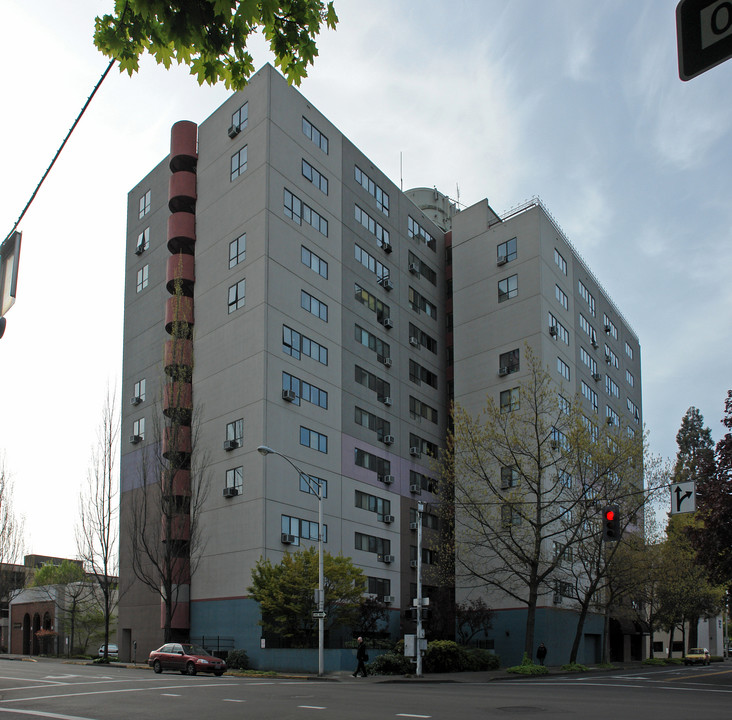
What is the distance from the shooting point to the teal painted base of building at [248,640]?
3969 centimetres

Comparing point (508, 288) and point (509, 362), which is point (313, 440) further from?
point (508, 288)

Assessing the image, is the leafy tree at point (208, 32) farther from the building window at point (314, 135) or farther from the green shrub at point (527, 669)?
the building window at point (314, 135)

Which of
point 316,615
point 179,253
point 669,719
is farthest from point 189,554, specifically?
point 669,719

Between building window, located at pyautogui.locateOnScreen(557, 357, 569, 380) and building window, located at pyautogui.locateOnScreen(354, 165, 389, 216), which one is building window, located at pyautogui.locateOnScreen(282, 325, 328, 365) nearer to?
building window, located at pyautogui.locateOnScreen(354, 165, 389, 216)

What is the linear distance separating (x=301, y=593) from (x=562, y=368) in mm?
29014

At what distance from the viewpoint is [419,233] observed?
67562 mm

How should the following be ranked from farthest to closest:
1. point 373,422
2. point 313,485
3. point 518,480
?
1. point 373,422
2. point 313,485
3. point 518,480

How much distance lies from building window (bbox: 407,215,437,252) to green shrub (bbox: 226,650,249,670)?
35.9 m

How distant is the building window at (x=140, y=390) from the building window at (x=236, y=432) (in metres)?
10.7

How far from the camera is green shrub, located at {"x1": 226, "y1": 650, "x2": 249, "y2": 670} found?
42.6 meters

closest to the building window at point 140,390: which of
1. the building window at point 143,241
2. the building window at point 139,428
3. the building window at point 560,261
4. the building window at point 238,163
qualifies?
the building window at point 139,428

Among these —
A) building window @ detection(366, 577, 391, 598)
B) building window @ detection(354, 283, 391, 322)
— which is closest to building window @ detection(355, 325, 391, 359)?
building window @ detection(354, 283, 391, 322)

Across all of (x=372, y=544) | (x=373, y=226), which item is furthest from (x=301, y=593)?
(x=373, y=226)

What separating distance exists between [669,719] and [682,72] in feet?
51.8
